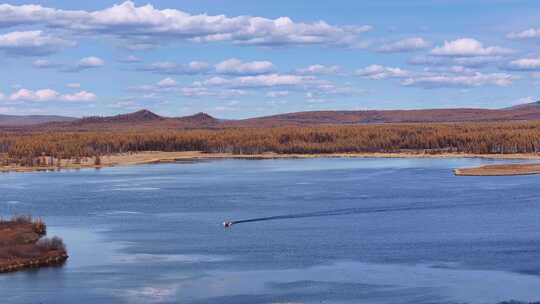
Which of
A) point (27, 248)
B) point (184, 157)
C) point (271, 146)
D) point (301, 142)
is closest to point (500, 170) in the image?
point (184, 157)

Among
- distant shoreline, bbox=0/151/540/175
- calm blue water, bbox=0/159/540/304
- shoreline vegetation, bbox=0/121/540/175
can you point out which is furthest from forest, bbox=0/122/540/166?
calm blue water, bbox=0/159/540/304

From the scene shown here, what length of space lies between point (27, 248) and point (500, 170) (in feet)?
222

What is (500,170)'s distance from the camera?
345 feet

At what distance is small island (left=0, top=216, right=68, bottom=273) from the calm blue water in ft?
4.10

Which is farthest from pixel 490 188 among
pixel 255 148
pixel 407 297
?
pixel 255 148

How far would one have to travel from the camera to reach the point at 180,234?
55.8 meters

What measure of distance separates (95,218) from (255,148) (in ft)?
352

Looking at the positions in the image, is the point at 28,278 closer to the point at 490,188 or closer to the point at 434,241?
the point at 434,241

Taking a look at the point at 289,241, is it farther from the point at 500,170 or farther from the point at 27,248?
the point at 500,170

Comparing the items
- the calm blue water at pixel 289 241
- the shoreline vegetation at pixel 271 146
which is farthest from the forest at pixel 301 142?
the calm blue water at pixel 289 241

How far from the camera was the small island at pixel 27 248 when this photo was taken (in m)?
44.6

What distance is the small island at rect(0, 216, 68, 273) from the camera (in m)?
44.6

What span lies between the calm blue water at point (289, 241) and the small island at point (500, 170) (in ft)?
19.2

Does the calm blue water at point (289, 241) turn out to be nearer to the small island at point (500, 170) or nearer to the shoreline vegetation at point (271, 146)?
the small island at point (500, 170)
